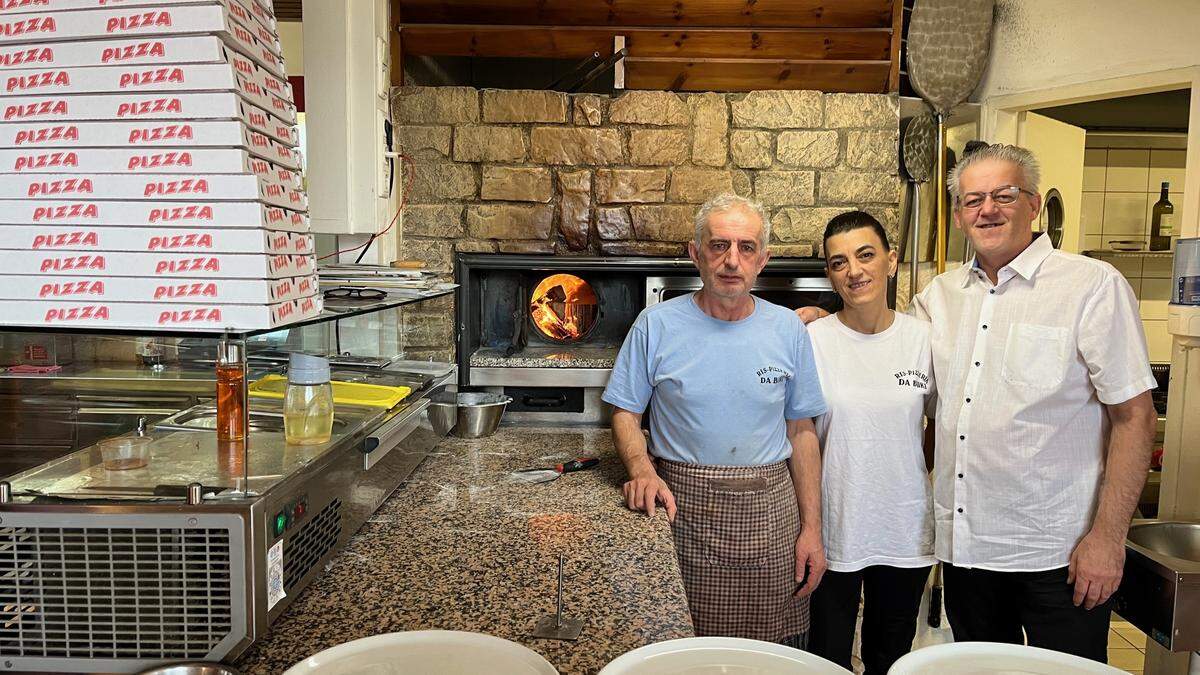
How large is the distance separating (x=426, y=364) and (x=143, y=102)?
1380 millimetres

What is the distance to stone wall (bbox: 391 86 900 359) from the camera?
3.17 metres

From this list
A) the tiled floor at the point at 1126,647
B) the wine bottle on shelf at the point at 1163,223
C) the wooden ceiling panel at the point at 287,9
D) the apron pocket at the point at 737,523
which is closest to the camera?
the apron pocket at the point at 737,523

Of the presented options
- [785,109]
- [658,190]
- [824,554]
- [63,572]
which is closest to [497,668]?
[63,572]

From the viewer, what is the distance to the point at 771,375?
2.09 m

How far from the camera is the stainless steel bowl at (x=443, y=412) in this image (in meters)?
2.46

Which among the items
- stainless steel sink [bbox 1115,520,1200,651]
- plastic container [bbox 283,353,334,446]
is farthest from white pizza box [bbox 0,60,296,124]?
stainless steel sink [bbox 1115,520,1200,651]

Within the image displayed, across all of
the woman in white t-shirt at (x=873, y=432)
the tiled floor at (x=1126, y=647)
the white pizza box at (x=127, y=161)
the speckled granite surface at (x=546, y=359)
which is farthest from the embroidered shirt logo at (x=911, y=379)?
the tiled floor at (x=1126, y=647)

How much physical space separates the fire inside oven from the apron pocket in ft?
4.68

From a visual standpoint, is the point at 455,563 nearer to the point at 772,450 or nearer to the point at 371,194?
the point at 772,450

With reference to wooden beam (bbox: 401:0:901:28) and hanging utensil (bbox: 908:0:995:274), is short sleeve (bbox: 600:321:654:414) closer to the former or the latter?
wooden beam (bbox: 401:0:901:28)

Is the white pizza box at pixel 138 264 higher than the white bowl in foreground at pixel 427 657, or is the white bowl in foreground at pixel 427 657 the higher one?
the white pizza box at pixel 138 264

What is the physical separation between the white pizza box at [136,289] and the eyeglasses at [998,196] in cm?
158

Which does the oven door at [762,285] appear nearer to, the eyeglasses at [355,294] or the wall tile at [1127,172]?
the eyeglasses at [355,294]

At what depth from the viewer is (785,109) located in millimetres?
3189
